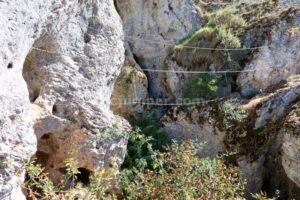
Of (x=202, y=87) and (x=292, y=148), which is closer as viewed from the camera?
(x=292, y=148)

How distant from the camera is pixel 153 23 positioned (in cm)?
1424

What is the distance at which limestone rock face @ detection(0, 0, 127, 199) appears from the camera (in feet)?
20.5

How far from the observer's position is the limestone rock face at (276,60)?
11617mm

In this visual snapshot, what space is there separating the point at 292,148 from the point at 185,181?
283cm

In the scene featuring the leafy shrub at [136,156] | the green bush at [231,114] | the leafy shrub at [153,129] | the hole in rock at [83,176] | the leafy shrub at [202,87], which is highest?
the leafy shrub at [202,87]

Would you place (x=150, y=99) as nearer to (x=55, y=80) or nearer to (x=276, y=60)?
(x=276, y=60)

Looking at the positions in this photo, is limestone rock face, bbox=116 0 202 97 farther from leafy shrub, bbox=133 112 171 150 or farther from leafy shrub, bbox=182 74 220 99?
leafy shrub, bbox=133 112 171 150

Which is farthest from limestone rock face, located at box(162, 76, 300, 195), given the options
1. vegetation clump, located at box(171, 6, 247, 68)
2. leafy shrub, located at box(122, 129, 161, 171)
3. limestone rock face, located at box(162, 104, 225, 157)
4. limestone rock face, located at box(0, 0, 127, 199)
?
limestone rock face, located at box(0, 0, 127, 199)

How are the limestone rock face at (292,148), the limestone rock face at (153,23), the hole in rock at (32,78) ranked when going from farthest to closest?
1. the limestone rock face at (153,23)
2. the limestone rock face at (292,148)
3. the hole in rock at (32,78)

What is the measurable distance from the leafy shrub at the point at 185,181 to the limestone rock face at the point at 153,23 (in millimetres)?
6422

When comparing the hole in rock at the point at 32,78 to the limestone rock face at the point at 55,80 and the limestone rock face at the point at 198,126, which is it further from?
the limestone rock face at the point at 198,126

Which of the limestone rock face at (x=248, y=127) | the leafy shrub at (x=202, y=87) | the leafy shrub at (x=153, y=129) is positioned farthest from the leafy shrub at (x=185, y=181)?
the leafy shrub at (x=202, y=87)

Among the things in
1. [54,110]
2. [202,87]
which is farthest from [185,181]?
[202,87]

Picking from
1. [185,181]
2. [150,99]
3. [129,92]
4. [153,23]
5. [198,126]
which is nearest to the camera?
[185,181]
